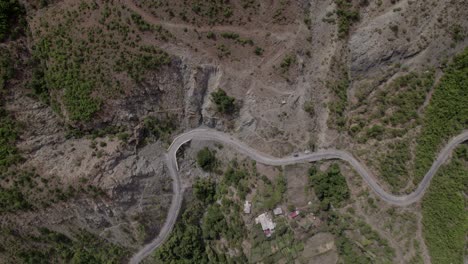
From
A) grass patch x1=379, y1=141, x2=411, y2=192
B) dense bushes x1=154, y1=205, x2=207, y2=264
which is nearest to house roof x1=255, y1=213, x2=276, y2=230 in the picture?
dense bushes x1=154, y1=205, x2=207, y2=264

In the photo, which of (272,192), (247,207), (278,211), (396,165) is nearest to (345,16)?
(396,165)

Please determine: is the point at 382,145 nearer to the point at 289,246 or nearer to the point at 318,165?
the point at 318,165

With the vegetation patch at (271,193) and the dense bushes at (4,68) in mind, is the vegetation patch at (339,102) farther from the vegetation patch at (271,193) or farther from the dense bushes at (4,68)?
the dense bushes at (4,68)

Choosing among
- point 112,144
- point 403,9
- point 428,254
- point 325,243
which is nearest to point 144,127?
point 112,144

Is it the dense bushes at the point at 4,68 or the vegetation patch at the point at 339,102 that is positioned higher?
the dense bushes at the point at 4,68

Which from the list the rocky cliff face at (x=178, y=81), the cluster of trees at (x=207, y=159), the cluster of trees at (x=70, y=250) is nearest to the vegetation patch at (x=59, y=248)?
the cluster of trees at (x=70, y=250)

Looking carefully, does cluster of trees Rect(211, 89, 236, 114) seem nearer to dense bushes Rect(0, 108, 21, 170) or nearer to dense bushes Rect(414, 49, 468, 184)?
dense bushes Rect(414, 49, 468, 184)
